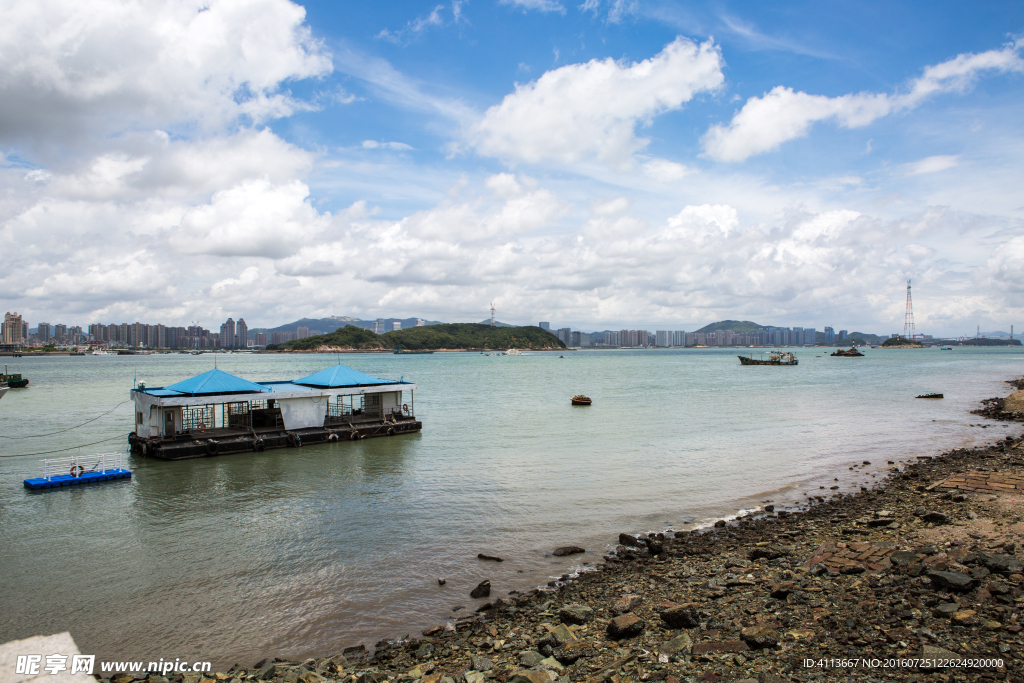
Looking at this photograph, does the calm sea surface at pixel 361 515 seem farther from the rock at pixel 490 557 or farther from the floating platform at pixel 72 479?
the floating platform at pixel 72 479

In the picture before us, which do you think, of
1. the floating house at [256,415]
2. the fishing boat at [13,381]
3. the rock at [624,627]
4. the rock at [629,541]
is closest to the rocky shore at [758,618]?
the rock at [624,627]

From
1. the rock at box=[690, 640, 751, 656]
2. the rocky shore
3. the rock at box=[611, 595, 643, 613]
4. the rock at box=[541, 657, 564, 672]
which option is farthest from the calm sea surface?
the rock at box=[690, 640, 751, 656]

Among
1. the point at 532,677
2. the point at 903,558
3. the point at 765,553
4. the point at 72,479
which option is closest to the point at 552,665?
the point at 532,677

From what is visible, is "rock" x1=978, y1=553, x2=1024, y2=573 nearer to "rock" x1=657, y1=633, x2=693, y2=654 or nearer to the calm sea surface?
"rock" x1=657, y1=633, x2=693, y2=654

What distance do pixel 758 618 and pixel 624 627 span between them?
234 cm

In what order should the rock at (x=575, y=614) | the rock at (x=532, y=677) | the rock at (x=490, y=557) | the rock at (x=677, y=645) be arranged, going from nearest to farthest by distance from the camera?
the rock at (x=532, y=677) < the rock at (x=677, y=645) < the rock at (x=575, y=614) < the rock at (x=490, y=557)

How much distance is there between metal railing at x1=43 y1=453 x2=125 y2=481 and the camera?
24203 millimetres

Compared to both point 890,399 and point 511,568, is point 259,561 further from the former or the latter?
point 890,399

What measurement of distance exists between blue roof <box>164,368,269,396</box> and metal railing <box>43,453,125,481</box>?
14.2 ft

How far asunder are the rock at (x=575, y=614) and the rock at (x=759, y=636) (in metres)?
2.73

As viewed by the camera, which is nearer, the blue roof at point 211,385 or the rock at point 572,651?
the rock at point 572,651

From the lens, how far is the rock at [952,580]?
364 inches

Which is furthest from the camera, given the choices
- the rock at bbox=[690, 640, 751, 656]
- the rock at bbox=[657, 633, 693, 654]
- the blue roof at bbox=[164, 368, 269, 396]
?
the blue roof at bbox=[164, 368, 269, 396]

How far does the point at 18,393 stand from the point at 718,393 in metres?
90.1
